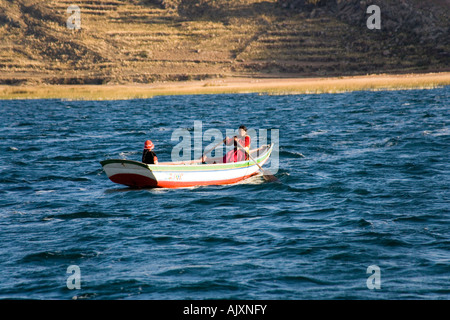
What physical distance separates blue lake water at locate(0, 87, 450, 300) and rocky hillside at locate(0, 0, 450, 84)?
7040 cm

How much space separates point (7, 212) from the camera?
58.4 ft

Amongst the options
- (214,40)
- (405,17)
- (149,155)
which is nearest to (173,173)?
(149,155)

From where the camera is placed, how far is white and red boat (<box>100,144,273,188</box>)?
19.3 metres

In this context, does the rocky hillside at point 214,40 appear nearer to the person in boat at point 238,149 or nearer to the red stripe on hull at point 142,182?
the person in boat at point 238,149

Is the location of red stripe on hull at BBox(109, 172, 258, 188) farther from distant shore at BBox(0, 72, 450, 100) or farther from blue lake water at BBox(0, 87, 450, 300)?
distant shore at BBox(0, 72, 450, 100)

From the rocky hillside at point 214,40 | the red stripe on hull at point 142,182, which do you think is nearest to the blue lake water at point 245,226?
the red stripe on hull at point 142,182

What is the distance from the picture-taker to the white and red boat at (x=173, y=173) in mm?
19328

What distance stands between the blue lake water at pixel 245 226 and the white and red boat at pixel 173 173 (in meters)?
0.42

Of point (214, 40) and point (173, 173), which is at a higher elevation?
point (214, 40)

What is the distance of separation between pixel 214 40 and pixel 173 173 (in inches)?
4026

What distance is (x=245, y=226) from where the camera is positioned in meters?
15.8

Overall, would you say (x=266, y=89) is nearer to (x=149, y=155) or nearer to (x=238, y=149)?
(x=238, y=149)

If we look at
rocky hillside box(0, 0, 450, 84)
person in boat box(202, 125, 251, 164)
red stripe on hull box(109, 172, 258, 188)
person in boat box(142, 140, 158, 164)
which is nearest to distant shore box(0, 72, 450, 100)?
rocky hillside box(0, 0, 450, 84)

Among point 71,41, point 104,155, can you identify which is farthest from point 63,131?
point 71,41
